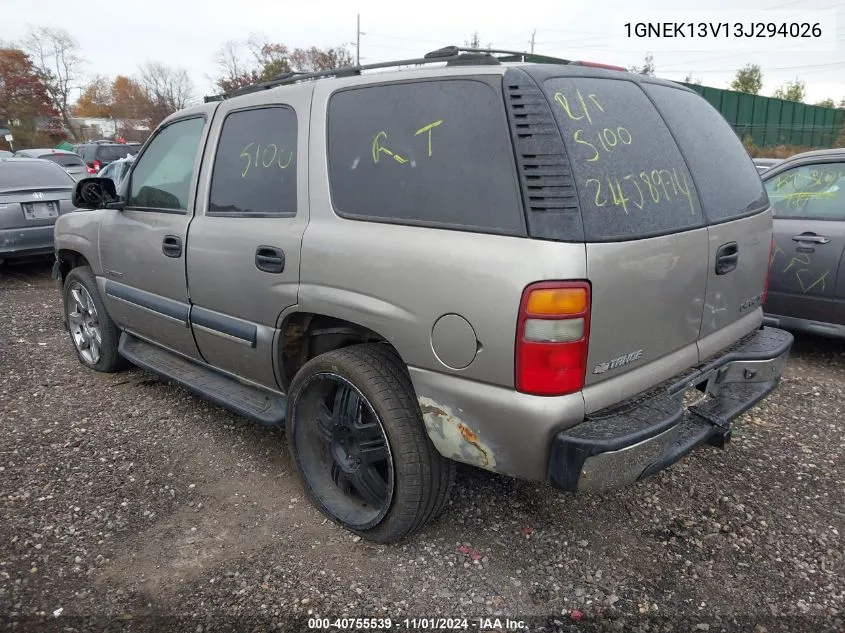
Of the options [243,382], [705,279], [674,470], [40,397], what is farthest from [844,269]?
[40,397]

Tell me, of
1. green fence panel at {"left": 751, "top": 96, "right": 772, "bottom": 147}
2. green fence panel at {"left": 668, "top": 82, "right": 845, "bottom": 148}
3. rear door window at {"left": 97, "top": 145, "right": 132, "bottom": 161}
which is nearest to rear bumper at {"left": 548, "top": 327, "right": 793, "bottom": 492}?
rear door window at {"left": 97, "top": 145, "right": 132, "bottom": 161}

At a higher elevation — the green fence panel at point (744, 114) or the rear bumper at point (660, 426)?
the green fence panel at point (744, 114)

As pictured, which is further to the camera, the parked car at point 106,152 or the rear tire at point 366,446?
the parked car at point 106,152

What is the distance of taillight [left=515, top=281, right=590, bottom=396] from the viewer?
202 cm

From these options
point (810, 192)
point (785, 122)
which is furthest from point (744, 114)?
point (810, 192)

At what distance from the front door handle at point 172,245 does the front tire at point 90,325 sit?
1109 mm

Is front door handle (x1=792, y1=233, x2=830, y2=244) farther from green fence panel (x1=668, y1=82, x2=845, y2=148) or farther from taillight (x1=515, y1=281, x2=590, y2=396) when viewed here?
green fence panel (x1=668, y1=82, x2=845, y2=148)

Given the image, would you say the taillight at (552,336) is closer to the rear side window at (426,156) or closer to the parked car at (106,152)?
the rear side window at (426,156)

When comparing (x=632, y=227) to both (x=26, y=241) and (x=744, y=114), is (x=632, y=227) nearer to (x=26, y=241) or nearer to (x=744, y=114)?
(x=26, y=241)

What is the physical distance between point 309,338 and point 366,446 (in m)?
0.63

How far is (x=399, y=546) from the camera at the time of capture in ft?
8.84

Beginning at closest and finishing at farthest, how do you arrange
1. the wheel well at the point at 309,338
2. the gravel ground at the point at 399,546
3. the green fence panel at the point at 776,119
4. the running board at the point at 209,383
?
the gravel ground at the point at 399,546
the wheel well at the point at 309,338
the running board at the point at 209,383
the green fence panel at the point at 776,119

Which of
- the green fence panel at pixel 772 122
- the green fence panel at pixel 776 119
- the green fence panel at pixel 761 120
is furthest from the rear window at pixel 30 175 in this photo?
the green fence panel at pixel 772 122

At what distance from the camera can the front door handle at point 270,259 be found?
2799 millimetres
